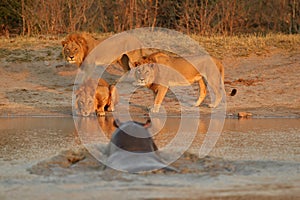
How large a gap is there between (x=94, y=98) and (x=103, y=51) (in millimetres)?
2369

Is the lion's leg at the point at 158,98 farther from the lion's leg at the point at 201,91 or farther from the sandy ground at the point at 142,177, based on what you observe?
the lion's leg at the point at 201,91

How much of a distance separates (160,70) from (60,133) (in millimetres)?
3278

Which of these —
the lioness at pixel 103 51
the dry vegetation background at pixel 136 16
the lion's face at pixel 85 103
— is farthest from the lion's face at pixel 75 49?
the dry vegetation background at pixel 136 16

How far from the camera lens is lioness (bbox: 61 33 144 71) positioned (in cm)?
1363

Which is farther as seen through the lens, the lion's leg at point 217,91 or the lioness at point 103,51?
the lioness at point 103,51

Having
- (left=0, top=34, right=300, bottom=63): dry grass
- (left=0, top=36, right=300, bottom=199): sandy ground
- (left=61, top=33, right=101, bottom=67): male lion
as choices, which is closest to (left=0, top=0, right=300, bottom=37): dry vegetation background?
(left=0, top=34, right=300, bottom=63): dry grass

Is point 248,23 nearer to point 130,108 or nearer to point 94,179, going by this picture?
point 130,108

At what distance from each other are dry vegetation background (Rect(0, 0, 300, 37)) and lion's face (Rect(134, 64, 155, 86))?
6.34 meters

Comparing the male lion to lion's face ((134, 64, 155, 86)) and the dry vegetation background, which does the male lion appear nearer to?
lion's face ((134, 64, 155, 86))

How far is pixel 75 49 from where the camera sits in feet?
44.6

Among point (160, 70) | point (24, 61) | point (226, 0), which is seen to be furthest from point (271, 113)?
point (226, 0)

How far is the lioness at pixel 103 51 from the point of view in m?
13.6

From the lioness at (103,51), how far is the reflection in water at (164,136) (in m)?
2.36

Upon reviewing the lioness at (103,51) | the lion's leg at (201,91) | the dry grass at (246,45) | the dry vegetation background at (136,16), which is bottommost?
the dry vegetation background at (136,16)
